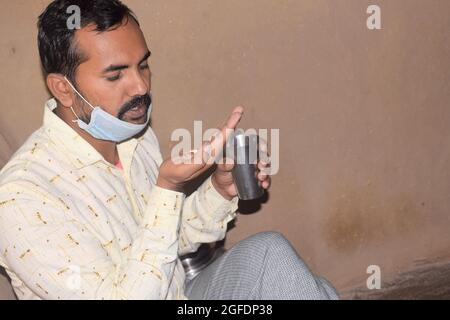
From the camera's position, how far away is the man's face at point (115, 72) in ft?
4.65

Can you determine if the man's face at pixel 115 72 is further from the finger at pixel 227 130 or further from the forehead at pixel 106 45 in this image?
the finger at pixel 227 130

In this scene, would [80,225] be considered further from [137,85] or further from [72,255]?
[137,85]

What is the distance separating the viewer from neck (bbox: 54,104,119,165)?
1.52 meters

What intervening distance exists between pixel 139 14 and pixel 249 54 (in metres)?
0.38

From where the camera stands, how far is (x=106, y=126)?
149cm

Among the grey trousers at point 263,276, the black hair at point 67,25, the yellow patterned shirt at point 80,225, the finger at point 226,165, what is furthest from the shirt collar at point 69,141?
the grey trousers at point 263,276

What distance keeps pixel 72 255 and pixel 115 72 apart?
0.44 meters

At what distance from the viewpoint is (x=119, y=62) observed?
4.68 ft

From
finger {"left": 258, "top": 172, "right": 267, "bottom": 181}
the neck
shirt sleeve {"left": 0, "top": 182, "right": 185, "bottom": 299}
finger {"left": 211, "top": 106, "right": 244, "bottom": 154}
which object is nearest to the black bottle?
finger {"left": 258, "top": 172, "right": 267, "bottom": 181}

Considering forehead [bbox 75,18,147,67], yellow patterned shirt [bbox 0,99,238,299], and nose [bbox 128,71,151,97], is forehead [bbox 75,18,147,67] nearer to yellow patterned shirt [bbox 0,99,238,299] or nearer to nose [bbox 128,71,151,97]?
nose [bbox 128,71,151,97]

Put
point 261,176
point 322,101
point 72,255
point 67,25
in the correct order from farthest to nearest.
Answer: point 322,101 < point 261,176 < point 67,25 < point 72,255

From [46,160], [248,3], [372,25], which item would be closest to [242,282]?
[46,160]

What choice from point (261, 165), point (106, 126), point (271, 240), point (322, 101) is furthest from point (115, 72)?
point (322, 101)
